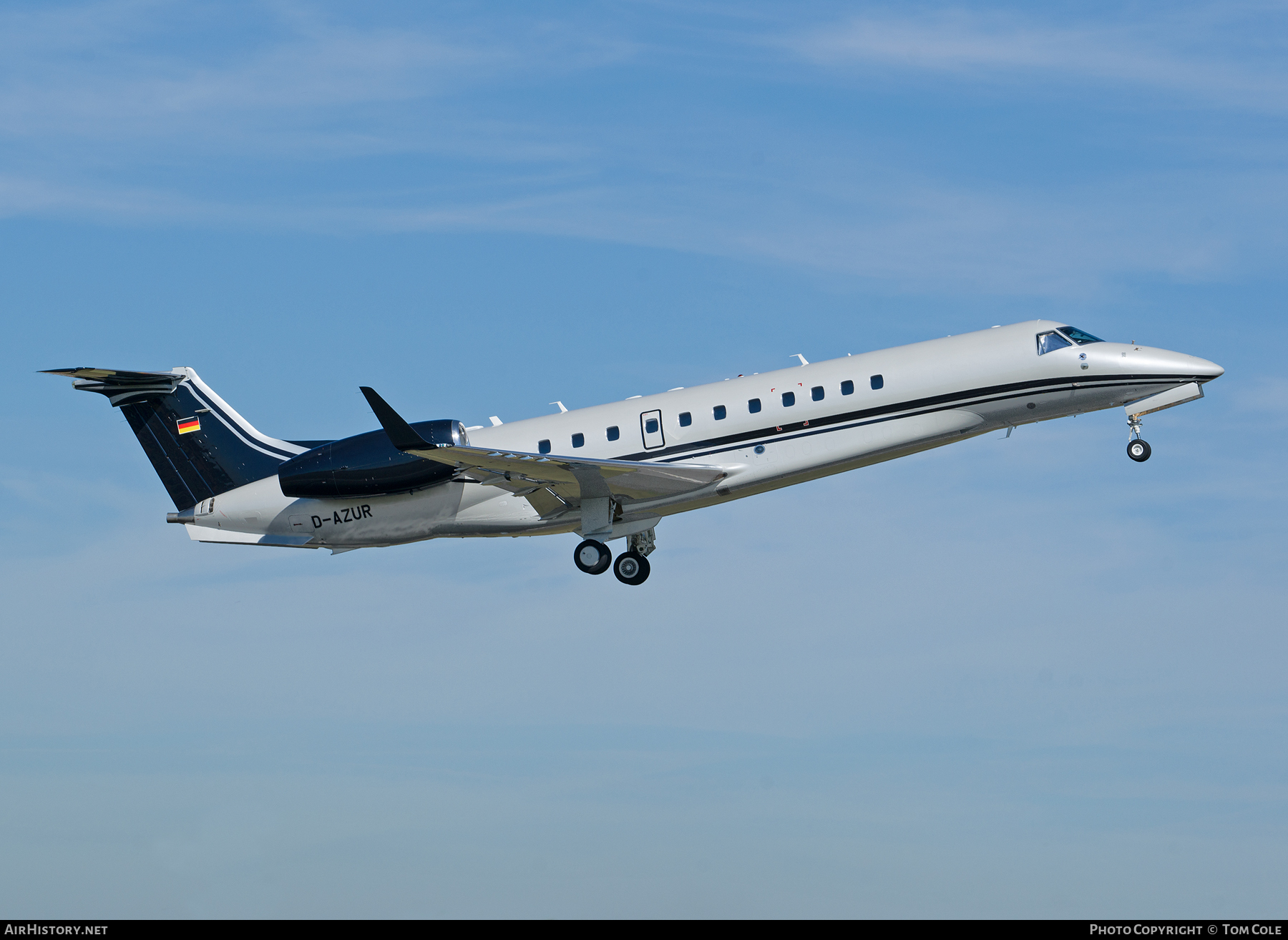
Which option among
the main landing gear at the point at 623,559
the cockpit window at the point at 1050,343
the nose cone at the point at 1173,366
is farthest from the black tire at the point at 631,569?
the nose cone at the point at 1173,366

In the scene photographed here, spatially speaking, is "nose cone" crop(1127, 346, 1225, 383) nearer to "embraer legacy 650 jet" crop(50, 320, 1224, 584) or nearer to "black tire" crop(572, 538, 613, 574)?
"embraer legacy 650 jet" crop(50, 320, 1224, 584)

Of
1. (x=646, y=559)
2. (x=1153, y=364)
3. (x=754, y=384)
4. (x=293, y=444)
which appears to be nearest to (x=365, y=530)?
(x=293, y=444)

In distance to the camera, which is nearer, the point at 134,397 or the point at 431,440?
the point at 431,440

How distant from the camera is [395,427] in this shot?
84.0 feet

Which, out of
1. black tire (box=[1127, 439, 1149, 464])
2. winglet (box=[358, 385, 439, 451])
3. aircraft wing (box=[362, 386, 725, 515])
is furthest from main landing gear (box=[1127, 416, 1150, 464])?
winglet (box=[358, 385, 439, 451])

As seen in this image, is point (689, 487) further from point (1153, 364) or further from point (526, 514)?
point (1153, 364)

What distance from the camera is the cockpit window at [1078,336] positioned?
2880 centimetres

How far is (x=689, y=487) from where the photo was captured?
29.0 metres

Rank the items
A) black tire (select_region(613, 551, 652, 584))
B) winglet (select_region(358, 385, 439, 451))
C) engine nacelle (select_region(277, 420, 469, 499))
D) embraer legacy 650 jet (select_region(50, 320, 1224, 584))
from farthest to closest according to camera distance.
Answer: black tire (select_region(613, 551, 652, 584)), engine nacelle (select_region(277, 420, 469, 499)), embraer legacy 650 jet (select_region(50, 320, 1224, 584)), winglet (select_region(358, 385, 439, 451))

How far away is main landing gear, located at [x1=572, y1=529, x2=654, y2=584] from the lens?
30047mm

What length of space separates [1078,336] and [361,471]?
49.9 ft

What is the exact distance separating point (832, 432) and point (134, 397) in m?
16.0

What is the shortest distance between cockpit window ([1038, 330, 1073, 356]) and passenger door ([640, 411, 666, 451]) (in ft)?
25.8

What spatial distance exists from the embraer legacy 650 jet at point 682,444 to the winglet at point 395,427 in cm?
53
